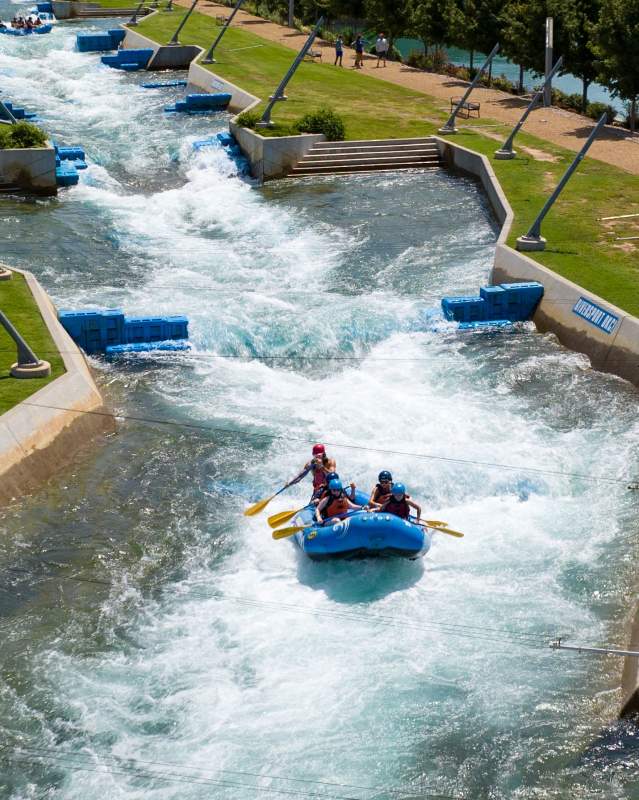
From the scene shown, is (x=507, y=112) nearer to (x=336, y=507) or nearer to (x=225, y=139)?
(x=225, y=139)

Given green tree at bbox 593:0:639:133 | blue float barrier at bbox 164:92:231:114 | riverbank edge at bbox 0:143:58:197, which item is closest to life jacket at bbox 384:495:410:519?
riverbank edge at bbox 0:143:58:197

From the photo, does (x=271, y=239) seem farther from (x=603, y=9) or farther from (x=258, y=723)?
(x=258, y=723)

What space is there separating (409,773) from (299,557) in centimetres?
514

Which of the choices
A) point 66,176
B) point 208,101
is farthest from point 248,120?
point 208,101

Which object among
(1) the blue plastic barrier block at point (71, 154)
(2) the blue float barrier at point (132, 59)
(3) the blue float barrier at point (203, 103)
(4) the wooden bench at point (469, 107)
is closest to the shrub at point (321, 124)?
(4) the wooden bench at point (469, 107)

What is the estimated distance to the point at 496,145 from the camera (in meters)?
41.0

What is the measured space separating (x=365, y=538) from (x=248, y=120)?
86.8 ft

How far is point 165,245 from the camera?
3416 cm

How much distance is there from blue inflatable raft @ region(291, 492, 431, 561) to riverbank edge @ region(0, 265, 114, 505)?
528 cm

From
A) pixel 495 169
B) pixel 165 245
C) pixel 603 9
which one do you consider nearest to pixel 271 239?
pixel 165 245

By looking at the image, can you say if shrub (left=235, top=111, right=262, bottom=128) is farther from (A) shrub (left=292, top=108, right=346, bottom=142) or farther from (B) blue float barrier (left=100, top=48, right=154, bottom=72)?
(B) blue float barrier (left=100, top=48, right=154, bottom=72)

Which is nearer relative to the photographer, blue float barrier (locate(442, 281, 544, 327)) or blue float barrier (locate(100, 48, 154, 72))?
blue float barrier (locate(442, 281, 544, 327))

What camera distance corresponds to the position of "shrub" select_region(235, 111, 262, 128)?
41.9 m

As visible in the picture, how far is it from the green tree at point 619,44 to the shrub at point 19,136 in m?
18.3
